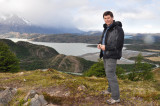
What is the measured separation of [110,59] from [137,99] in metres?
3.15

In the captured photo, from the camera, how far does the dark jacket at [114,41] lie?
5738 millimetres

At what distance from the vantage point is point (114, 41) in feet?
19.2

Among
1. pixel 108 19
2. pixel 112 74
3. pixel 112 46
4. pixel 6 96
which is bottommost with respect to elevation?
pixel 6 96

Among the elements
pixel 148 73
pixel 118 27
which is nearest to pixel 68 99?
pixel 118 27

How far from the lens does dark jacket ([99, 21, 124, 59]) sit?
18.8 ft

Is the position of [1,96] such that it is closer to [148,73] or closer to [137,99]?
[137,99]

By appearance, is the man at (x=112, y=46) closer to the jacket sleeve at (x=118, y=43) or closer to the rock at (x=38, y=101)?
the jacket sleeve at (x=118, y=43)

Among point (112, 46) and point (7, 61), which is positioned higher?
point (112, 46)

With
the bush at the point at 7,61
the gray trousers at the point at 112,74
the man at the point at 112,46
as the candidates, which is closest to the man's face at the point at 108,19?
the man at the point at 112,46

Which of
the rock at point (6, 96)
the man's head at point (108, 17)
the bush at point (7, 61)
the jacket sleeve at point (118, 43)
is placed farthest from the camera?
the bush at point (7, 61)

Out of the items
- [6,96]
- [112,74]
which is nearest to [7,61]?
[6,96]

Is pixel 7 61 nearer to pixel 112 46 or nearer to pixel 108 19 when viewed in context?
pixel 108 19

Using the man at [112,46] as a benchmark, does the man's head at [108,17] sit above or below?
above

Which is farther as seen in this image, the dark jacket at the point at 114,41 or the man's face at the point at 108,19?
the man's face at the point at 108,19
